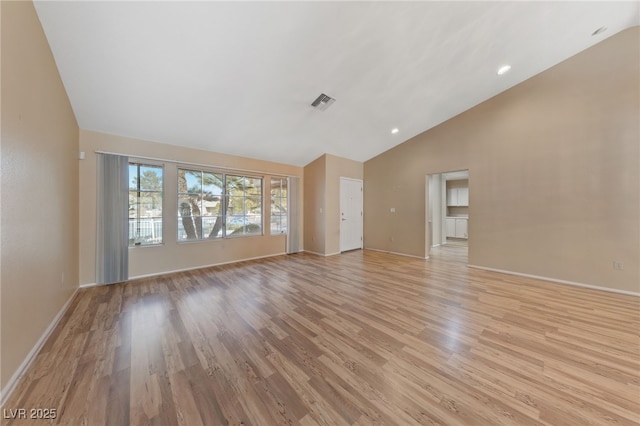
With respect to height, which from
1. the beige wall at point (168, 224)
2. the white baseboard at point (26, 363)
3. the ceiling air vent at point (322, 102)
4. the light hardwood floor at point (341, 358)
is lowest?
the light hardwood floor at point (341, 358)

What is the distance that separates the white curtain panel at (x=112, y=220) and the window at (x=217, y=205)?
0.86m

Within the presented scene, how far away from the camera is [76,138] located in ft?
10.8

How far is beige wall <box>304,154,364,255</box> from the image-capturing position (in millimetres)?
5805

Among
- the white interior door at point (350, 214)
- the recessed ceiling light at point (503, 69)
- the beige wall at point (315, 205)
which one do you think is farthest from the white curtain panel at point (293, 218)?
the recessed ceiling light at point (503, 69)

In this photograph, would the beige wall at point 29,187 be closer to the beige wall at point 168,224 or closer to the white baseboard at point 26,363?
the white baseboard at point 26,363

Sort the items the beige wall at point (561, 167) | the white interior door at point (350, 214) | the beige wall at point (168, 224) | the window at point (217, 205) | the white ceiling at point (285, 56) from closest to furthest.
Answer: the white ceiling at point (285, 56)
the beige wall at point (561, 167)
the beige wall at point (168, 224)
the window at point (217, 205)
the white interior door at point (350, 214)

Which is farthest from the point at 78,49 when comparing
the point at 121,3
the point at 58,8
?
the point at 121,3

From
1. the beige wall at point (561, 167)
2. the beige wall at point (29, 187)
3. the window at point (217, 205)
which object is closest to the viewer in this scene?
the beige wall at point (29, 187)

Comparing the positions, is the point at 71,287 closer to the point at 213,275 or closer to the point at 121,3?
the point at 213,275

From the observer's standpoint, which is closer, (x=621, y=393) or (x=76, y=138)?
(x=621, y=393)

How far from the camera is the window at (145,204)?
3.90 meters

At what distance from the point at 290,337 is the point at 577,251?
15.8 feet

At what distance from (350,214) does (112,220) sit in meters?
5.31

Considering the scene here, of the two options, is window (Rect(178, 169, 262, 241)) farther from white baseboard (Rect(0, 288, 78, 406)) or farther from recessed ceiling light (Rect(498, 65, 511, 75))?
recessed ceiling light (Rect(498, 65, 511, 75))
